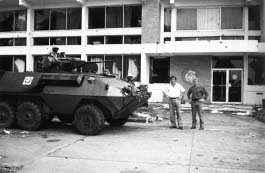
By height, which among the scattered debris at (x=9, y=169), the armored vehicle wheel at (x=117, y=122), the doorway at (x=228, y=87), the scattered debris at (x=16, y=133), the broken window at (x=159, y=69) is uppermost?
the broken window at (x=159, y=69)

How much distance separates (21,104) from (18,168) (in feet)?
15.0

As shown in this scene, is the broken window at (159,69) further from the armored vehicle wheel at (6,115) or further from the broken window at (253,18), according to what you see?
the armored vehicle wheel at (6,115)

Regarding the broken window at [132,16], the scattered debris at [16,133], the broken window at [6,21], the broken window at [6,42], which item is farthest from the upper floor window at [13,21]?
the scattered debris at [16,133]

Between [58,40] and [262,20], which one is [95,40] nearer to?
[58,40]

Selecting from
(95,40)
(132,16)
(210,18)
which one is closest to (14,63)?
(95,40)

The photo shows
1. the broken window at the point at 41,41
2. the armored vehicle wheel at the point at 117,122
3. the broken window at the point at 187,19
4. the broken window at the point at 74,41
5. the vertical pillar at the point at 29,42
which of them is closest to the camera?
the armored vehicle wheel at the point at 117,122

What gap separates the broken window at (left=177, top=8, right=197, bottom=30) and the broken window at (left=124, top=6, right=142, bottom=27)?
2.39m

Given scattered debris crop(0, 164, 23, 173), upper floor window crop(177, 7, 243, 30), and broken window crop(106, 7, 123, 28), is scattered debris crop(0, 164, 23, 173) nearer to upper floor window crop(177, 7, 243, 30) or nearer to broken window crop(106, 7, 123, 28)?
broken window crop(106, 7, 123, 28)

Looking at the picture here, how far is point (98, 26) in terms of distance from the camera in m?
21.6

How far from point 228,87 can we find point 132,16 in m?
7.24

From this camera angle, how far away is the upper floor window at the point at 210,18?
20.0 m

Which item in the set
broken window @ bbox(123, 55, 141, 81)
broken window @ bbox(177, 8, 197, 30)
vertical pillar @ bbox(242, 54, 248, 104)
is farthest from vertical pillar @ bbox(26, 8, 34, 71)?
vertical pillar @ bbox(242, 54, 248, 104)

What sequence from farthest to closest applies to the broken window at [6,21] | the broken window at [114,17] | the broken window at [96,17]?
the broken window at [6,21], the broken window at [96,17], the broken window at [114,17]

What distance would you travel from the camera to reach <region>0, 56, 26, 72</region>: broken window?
74.7 ft
